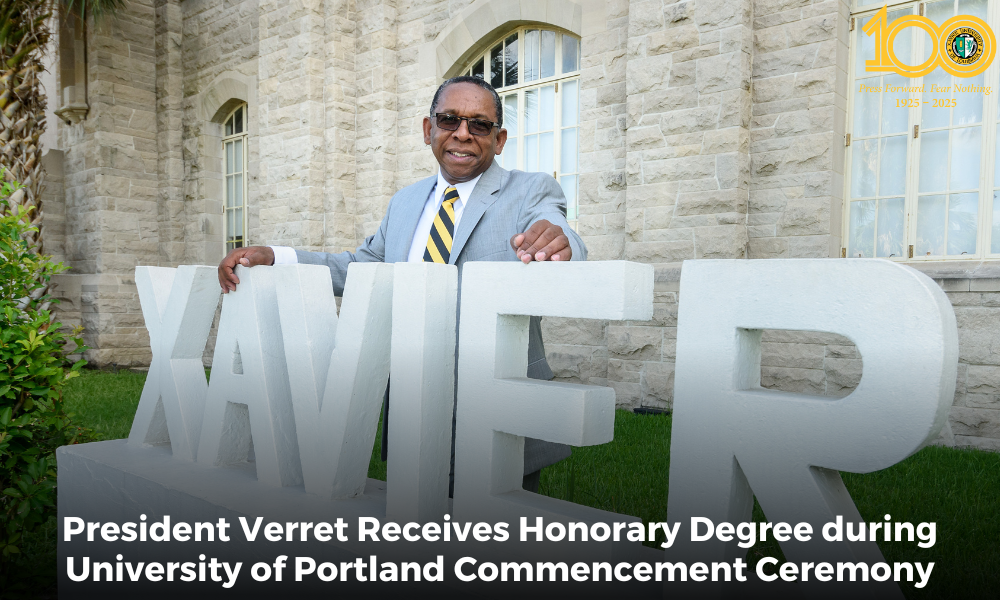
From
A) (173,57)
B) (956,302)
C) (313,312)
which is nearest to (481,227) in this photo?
(313,312)

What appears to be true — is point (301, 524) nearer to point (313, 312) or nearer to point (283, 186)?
point (313, 312)

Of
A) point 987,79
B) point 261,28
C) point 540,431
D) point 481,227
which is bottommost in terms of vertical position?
point 540,431

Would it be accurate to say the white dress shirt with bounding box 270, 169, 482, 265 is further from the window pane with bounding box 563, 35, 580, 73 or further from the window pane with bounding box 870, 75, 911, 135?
the window pane with bounding box 563, 35, 580, 73

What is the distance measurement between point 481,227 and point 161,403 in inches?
58.3

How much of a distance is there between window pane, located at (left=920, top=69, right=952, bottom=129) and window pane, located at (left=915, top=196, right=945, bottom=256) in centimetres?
57

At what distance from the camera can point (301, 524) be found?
72.4 inches

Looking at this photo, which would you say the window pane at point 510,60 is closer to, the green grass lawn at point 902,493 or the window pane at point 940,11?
the window pane at point 940,11

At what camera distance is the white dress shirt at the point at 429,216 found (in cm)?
225

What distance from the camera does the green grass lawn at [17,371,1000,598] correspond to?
2.62 meters

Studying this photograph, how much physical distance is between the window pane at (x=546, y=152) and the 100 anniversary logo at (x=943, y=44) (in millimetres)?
3030

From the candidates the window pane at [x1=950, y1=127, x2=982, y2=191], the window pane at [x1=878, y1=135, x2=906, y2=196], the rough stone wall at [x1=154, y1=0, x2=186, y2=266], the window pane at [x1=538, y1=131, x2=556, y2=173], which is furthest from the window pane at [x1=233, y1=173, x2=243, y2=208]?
the window pane at [x1=950, y1=127, x2=982, y2=191]

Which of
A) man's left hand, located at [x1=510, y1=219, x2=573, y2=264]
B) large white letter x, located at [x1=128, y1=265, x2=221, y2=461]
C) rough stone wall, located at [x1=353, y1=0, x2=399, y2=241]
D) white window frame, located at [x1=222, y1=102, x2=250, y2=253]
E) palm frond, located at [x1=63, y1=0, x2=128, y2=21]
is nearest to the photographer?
man's left hand, located at [x1=510, y1=219, x2=573, y2=264]

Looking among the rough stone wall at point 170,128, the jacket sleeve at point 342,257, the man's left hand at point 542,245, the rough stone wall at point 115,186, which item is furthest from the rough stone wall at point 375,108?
the man's left hand at point 542,245

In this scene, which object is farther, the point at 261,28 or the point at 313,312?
the point at 261,28
